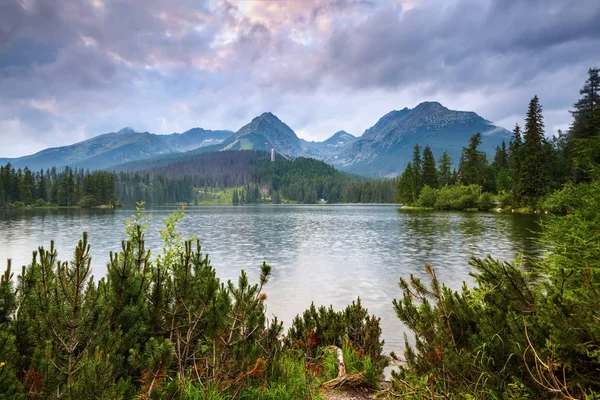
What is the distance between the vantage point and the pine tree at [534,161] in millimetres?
67688

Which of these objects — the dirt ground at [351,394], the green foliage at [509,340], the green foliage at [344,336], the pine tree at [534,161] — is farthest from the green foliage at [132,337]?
the pine tree at [534,161]

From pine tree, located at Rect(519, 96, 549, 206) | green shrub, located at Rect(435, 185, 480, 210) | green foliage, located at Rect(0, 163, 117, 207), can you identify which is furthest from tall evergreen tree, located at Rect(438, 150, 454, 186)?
green foliage, located at Rect(0, 163, 117, 207)

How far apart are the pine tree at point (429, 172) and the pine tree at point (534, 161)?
1595 inches

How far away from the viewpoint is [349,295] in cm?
1783

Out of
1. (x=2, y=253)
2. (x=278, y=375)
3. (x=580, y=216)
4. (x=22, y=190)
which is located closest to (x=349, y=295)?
(x=580, y=216)

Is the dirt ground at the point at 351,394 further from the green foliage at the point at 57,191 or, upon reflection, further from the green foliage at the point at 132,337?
the green foliage at the point at 57,191

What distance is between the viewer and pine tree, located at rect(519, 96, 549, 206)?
6769 centimetres

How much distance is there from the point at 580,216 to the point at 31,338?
11.5 meters

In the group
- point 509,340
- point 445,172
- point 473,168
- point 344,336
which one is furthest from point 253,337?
point 445,172

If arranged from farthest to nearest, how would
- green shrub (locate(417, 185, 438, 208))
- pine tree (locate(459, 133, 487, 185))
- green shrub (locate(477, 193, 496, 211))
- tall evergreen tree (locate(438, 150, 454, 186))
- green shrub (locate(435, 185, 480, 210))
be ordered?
tall evergreen tree (locate(438, 150, 454, 186)) → pine tree (locate(459, 133, 487, 185)) → green shrub (locate(417, 185, 438, 208)) → green shrub (locate(435, 185, 480, 210)) → green shrub (locate(477, 193, 496, 211))

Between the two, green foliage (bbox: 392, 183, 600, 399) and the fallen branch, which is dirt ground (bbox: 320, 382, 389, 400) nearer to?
the fallen branch

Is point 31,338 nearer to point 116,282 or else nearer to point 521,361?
point 116,282

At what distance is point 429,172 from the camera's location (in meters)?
113

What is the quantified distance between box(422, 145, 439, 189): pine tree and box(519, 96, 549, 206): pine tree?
4051cm
